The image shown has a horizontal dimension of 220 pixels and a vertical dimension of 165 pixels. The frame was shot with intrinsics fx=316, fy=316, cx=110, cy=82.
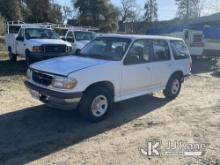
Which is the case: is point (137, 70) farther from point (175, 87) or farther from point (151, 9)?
point (151, 9)

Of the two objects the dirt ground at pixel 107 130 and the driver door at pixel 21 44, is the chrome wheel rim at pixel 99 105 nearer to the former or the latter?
the dirt ground at pixel 107 130

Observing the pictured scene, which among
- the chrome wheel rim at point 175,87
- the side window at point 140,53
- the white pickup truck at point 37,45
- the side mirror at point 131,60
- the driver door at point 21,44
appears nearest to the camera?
the side mirror at point 131,60

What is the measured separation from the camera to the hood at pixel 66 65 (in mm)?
6412

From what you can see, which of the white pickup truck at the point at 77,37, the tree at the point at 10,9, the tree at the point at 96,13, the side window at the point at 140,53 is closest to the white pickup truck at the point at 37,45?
the white pickup truck at the point at 77,37

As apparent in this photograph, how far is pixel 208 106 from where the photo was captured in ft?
28.9

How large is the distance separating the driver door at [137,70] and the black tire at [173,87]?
3.74 feet

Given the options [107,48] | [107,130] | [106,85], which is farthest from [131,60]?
[107,130]

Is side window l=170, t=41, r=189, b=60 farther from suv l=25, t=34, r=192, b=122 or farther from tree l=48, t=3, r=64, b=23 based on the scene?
tree l=48, t=3, r=64, b=23

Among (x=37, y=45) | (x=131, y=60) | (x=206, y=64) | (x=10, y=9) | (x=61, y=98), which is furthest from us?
(x=10, y=9)

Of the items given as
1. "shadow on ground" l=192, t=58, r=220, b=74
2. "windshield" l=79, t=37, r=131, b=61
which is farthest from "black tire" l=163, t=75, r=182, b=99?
"shadow on ground" l=192, t=58, r=220, b=74

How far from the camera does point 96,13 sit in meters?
43.6

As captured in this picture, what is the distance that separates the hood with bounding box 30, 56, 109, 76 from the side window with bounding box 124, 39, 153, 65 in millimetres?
731

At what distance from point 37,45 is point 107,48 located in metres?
6.50

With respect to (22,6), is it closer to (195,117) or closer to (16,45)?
(16,45)
